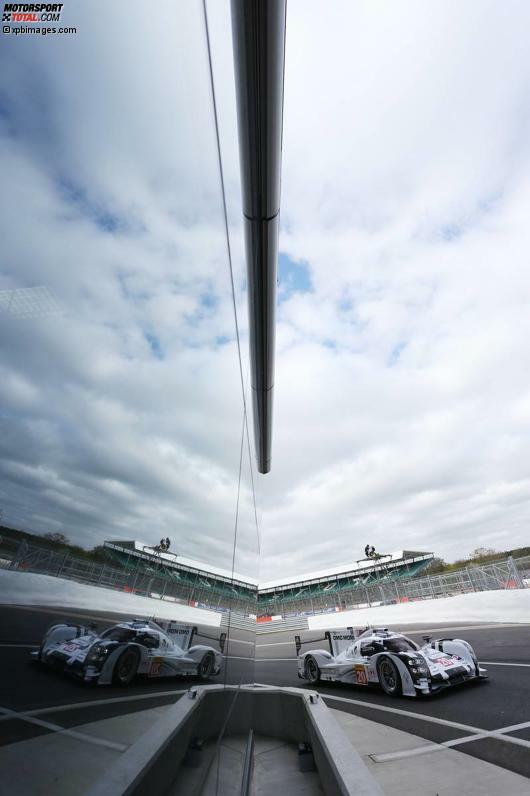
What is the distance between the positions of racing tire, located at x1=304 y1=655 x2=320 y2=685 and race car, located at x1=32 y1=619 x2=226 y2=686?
672cm

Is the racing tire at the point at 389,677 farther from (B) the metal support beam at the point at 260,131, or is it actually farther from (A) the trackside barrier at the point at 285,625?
(A) the trackside barrier at the point at 285,625

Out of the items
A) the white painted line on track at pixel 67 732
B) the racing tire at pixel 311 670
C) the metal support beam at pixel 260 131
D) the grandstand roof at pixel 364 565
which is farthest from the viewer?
the grandstand roof at pixel 364 565

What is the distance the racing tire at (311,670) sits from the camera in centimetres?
647

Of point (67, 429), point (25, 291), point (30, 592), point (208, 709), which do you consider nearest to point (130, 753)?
point (30, 592)

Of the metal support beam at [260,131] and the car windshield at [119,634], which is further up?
the metal support beam at [260,131]

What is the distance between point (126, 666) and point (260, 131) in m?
1.35

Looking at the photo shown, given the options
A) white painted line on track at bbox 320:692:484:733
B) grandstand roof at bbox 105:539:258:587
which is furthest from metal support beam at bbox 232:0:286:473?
white painted line on track at bbox 320:692:484:733

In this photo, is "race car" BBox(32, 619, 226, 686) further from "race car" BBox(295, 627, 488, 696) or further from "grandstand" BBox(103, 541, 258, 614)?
"race car" BBox(295, 627, 488, 696)

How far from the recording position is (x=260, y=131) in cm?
98

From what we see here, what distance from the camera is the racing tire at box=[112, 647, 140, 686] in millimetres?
652

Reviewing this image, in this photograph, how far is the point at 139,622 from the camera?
0.78 metres

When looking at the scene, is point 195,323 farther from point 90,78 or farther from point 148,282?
point 90,78

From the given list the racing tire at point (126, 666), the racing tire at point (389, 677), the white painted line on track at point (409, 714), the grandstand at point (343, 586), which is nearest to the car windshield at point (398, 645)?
the racing tire at point (389, 677)

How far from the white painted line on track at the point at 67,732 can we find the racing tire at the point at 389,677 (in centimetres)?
625
